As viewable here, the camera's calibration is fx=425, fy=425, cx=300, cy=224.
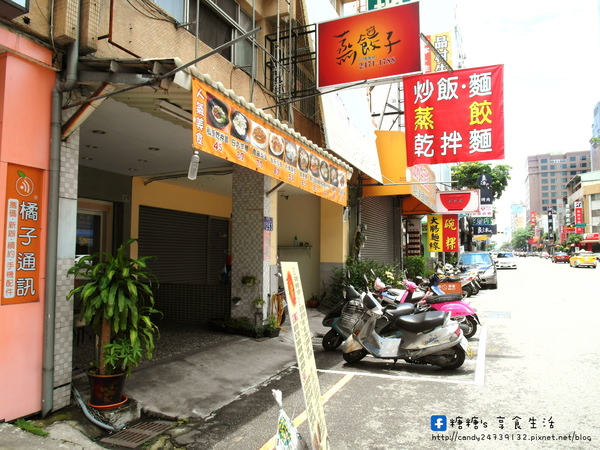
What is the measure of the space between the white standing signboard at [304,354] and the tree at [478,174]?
112 feet

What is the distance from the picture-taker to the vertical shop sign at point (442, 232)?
66.1ft

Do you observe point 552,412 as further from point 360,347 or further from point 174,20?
point 174,20

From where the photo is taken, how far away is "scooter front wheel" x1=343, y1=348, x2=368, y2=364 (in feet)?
22.1

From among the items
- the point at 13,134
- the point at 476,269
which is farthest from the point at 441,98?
the point at 476,269

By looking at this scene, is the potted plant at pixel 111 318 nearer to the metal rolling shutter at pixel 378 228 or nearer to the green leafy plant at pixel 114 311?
the green leafy plant at pixel 114 311

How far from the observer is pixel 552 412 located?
4.62 m

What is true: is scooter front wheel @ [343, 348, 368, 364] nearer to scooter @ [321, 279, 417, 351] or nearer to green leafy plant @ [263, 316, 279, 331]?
scooter @ [321, 279, 417, 351]

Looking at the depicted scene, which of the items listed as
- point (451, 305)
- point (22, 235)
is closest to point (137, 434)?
point (22, 235)

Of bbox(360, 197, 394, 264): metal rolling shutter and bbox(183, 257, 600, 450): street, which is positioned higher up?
bbox(360, 197, 394, 264): metal rolling shutter

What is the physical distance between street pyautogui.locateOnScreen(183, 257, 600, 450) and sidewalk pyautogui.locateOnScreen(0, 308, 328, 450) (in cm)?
34

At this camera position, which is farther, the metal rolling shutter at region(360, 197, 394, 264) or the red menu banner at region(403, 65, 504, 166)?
the metal rolling shutter at region(360, 197, 394, 264)

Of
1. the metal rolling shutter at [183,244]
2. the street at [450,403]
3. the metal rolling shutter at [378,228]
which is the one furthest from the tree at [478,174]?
the street at [450,403]

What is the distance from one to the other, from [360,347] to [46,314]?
4.37 meters

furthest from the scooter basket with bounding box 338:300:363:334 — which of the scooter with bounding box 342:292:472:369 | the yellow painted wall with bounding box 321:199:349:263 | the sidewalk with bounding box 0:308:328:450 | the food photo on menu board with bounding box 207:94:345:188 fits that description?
the yellow painted wall with bounding box 321:199:349:263
